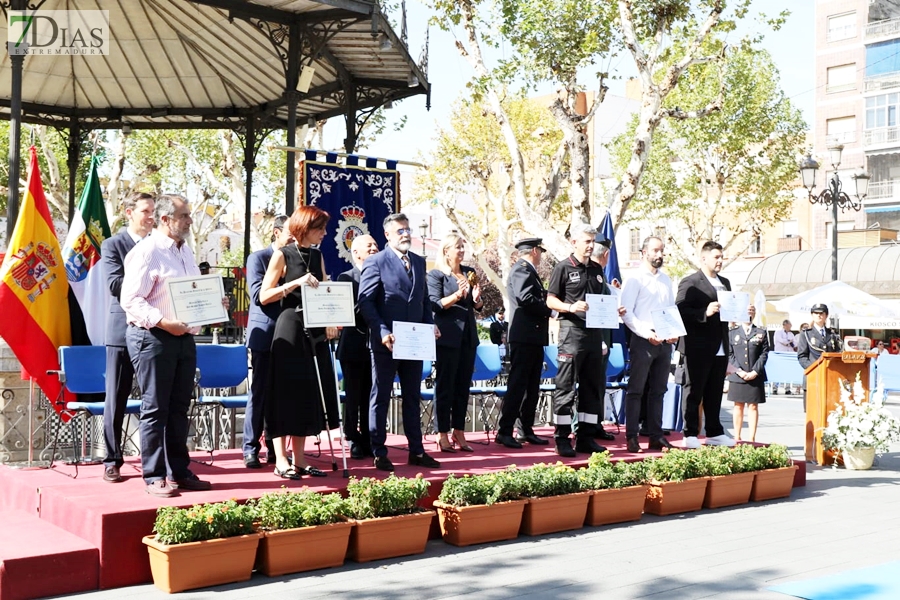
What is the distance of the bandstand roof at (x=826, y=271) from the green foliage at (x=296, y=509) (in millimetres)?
31677

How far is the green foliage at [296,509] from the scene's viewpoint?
556 centimetres

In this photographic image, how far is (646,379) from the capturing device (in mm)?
8945

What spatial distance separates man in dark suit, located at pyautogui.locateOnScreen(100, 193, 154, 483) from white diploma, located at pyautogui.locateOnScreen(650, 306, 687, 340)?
4421mm

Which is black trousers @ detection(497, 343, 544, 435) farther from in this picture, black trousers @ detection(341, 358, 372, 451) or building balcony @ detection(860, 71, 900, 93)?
building balcony @ detection(860, 71, 900, 93)

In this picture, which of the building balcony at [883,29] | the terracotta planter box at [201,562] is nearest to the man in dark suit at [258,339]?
the terracotta planter box at [201,562]

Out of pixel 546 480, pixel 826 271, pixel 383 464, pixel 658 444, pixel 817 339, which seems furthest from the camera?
pixel 826 271

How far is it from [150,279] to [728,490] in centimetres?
490

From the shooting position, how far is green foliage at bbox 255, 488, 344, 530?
5559 mm

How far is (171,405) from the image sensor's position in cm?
612

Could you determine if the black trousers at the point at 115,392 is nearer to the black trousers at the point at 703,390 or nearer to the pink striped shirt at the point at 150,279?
the pink striped shirt at the point at 150,279

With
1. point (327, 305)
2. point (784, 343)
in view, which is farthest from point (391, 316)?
point (784, 343)

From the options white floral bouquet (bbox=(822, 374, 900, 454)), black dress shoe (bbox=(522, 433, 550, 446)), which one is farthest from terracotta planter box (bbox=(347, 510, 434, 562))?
white floral bouquet (bbox=(822, 374, 900, 454))

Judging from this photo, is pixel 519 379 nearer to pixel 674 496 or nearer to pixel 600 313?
pixel 600 313

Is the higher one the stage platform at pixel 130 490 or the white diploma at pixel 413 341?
the white diploma at pixel 413 341
